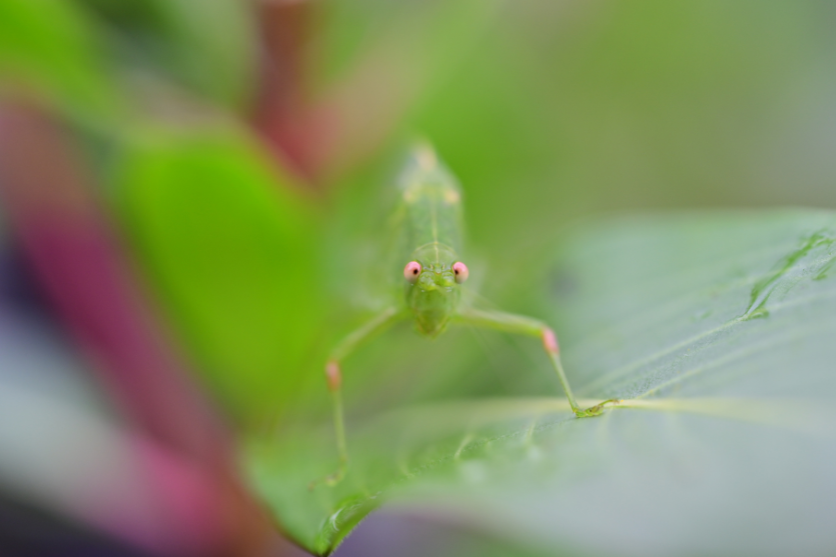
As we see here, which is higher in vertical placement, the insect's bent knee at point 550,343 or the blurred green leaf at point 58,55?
the blurred green leaf at point 58,55

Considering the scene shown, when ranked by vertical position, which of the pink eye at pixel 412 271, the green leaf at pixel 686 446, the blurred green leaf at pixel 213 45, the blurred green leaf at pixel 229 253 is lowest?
the green leaf at pixel 686 446

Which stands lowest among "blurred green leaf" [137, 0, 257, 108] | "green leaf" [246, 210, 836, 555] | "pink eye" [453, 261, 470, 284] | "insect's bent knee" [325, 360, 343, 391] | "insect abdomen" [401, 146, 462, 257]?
"green leaf" [246, 210, 836, 555]

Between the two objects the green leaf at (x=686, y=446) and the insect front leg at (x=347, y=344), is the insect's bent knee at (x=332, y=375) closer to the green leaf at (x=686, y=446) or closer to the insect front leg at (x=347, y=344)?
the insect front leg at (x=347, y=344)

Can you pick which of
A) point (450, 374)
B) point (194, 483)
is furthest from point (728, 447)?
point (194, 483)

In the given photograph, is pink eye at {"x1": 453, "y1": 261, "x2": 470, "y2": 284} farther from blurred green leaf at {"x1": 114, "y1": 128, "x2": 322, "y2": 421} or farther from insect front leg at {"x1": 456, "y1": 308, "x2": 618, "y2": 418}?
blurred green leaf at {"x1": 114, "y1": 128, "x2": 322, "y2": 421}

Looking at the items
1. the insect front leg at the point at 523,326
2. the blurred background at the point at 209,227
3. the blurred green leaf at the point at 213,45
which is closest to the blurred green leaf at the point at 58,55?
the blurred background at the point at 209,227

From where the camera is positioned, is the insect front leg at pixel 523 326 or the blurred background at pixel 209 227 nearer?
the insect front leg at pixel 523 326

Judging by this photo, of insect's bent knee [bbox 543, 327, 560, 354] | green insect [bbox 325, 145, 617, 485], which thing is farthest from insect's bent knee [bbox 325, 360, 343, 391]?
insect's bent knee [bbox 543, 327, 560, 354]

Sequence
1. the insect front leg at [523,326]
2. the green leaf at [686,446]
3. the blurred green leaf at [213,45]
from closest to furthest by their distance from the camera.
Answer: the green leaf at [686,446], the insect front leg at [523,326], the blurred green leaf at [213,45]

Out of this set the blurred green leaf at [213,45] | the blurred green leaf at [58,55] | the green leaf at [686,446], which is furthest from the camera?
the blurred green leaf at [213,45]
